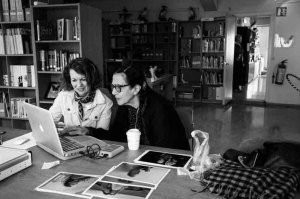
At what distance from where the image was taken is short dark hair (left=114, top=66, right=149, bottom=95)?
208 cm

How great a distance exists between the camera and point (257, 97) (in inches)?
317

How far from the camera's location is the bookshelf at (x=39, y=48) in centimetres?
397

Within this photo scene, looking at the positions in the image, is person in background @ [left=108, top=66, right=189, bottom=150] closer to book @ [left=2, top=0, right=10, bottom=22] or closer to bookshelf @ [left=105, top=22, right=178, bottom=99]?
book @ [left=2, top=0, right=10, bottom=22]

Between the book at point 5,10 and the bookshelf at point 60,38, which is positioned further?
the book at point 5,10

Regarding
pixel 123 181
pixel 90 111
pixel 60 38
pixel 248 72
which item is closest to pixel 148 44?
pixel 248 72

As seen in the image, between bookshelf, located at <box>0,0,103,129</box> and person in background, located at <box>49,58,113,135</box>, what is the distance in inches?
63.0

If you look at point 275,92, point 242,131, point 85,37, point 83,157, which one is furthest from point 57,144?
point 275,92

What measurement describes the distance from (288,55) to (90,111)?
6.12m

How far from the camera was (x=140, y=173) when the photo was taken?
54.5 inches

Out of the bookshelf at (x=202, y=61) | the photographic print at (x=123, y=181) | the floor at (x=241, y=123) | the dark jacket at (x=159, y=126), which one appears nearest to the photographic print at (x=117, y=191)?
the photographic print at (x=123, y=181)

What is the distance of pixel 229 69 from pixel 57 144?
6.33 metres

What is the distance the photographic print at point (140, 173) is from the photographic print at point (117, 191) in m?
0.08

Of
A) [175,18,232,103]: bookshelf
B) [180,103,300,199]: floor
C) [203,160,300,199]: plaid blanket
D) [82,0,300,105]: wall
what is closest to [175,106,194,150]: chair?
[203,160,300,199]: plaid blanket

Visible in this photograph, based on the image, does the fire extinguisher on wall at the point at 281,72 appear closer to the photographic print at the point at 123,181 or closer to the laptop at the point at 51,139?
the laptop at the point at 51,139
